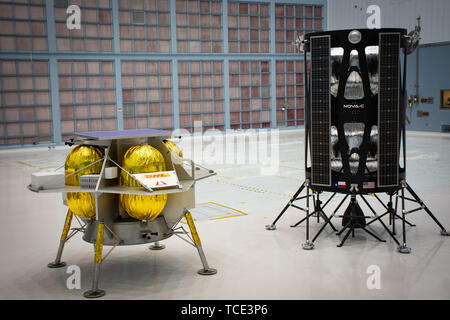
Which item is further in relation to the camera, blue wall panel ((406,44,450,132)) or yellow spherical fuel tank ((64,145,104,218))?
blue wall panel ((406,44,450,132))

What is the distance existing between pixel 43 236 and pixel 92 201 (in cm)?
219

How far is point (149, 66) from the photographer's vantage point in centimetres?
2123

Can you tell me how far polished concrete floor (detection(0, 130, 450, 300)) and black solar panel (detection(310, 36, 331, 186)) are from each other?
34.7 inches

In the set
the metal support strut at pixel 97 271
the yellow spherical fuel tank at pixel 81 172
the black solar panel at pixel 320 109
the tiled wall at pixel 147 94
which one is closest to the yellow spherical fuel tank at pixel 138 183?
the yellow spherical fuel tank at pixel 81 172

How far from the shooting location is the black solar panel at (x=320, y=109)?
19.3 ft

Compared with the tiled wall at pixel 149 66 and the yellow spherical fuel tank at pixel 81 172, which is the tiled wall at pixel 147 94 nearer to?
the tiled wall at pixel 149 66

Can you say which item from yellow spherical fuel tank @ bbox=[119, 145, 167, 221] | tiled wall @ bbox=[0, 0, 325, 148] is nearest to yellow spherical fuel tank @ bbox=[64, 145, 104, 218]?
yellow spherical fuel tank @ bbox=[119, 145, 167, 221]

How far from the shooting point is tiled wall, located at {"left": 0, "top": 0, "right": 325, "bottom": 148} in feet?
62.6

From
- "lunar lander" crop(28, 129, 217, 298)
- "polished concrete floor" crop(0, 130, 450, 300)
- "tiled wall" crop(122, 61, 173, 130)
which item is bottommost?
"polished concrete floor" crop(0, 130, 450, 300)

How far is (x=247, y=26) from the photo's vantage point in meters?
23.2

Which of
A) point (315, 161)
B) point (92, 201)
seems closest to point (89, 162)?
point (92, 201)

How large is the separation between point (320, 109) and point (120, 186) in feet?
8.30

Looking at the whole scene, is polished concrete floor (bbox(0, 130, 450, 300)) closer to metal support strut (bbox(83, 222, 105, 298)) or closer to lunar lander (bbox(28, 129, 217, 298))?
metal support strut (bbox(83, 222, 105, 298))

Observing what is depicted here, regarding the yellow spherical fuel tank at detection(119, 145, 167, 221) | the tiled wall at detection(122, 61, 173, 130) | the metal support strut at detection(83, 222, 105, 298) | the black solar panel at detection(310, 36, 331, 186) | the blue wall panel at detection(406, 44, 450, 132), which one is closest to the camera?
A: the metal support strut at detection(83, 222, 105, 298)
